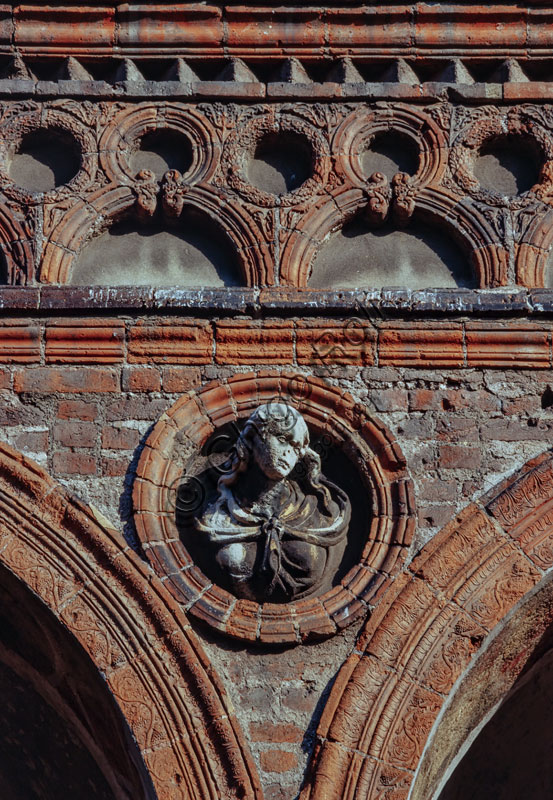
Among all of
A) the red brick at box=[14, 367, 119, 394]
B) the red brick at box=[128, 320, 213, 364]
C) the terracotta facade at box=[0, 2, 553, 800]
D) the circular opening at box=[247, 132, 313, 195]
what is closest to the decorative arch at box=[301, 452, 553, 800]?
the terracotta facade at box=[0, 2, 553, 800]

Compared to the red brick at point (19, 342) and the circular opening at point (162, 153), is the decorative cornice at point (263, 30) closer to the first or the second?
the circular opening at point (162, 153)

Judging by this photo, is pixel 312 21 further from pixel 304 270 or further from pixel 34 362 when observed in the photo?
pixel 34 362

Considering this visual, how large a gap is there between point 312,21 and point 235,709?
363cm

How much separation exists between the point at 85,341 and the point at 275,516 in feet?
4.12

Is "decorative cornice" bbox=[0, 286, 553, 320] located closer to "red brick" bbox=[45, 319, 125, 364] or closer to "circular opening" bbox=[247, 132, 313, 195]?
"red brick" bbox=[45, 319, 125, 364]

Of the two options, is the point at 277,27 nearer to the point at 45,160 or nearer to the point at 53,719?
the point at 45,160

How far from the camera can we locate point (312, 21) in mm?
8445

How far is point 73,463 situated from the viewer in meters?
7.41

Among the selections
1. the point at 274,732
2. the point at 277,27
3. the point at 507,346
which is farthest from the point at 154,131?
the point at 274,732

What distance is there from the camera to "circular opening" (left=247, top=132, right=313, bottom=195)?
8242mm

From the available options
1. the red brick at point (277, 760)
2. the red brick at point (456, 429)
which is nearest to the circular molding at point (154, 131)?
the red brick at point (456, 429)

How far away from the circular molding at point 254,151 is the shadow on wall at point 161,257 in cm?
27

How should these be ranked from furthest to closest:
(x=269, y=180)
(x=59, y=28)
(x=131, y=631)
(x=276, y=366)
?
1. (x=59, y=28)
2. (x=269, y=180)
3. (x=276, y=366)
4. (x=131, y=631)

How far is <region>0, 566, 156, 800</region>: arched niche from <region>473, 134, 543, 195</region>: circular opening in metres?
3.13
